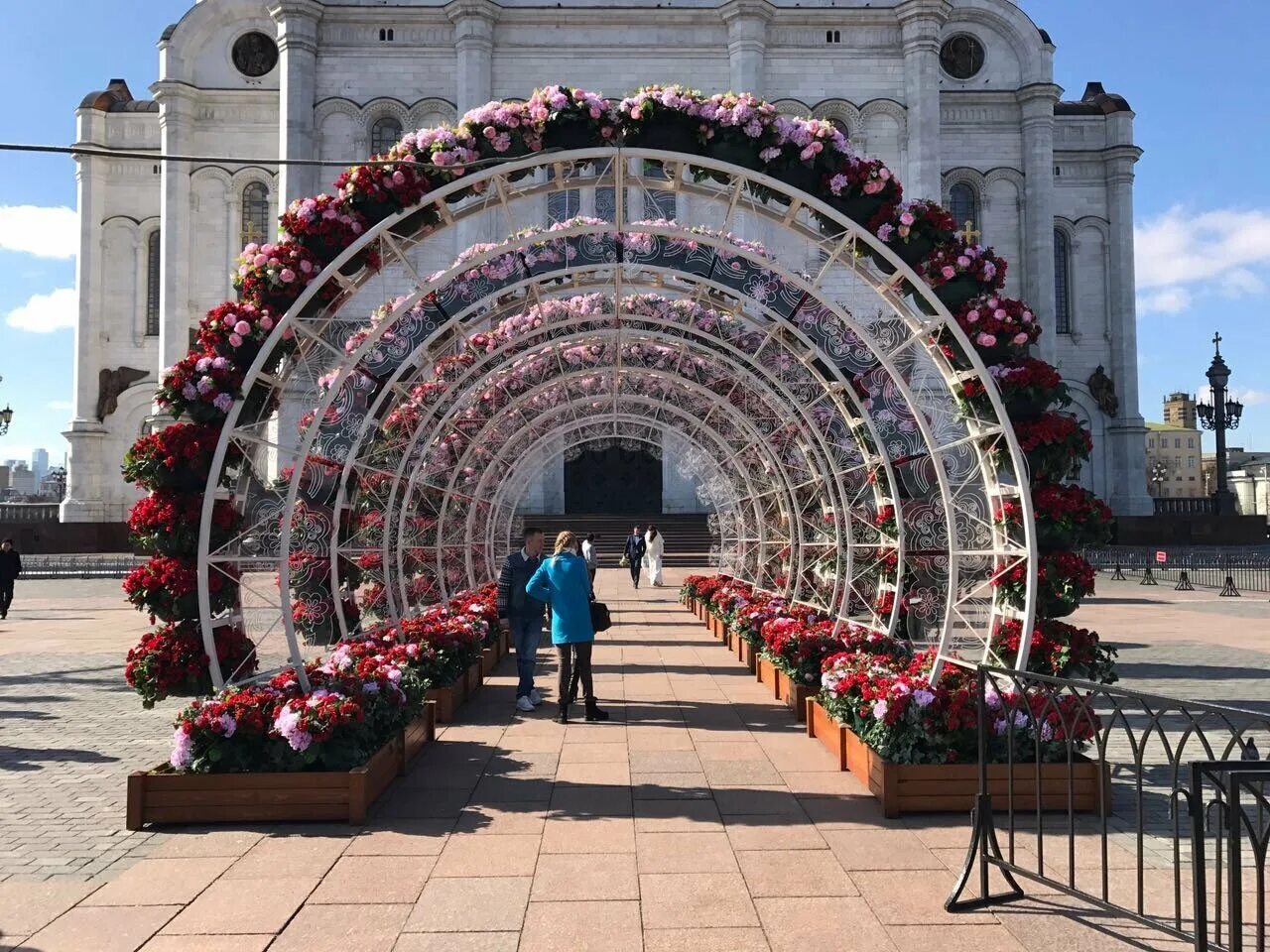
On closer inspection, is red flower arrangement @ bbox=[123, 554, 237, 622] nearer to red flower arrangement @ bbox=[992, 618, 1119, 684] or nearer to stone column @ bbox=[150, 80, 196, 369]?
red flower arrangement @ bbox=[992, 618, 1119, 684]

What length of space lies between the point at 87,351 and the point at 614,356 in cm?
3816

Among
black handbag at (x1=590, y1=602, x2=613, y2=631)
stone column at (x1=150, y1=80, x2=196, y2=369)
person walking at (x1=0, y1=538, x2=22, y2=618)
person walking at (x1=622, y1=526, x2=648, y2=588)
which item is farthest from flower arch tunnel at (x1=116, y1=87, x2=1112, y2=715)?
stone column at (x1=150, y1=80, x2=196, y2=369)

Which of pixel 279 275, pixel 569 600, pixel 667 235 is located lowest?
pixel 569 600

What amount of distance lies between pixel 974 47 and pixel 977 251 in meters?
43.1

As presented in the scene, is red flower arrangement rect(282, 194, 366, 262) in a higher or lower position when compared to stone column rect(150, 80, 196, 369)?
lower

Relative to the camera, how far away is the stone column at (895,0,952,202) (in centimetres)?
4031

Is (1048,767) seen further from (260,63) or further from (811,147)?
(260,63)

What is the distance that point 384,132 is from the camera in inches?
1640

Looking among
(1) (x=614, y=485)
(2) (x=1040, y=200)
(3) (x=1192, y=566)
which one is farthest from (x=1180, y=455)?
(1) (x=614, y=485)

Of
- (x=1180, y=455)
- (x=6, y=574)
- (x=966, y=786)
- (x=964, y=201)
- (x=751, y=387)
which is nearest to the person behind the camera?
(x=966, y=786)

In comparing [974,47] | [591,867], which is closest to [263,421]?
[591,867]

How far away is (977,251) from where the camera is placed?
8094 mm

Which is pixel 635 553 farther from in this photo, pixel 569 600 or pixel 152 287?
pixel 152 287

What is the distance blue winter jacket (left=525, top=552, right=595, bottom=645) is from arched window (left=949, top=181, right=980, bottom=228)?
39957 mm
